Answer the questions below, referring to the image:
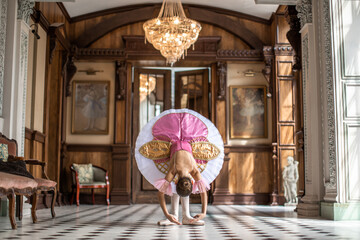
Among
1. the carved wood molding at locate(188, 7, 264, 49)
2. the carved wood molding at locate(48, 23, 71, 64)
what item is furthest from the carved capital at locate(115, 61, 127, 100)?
the carved wood molding at locate(188, 7, 264, 49)

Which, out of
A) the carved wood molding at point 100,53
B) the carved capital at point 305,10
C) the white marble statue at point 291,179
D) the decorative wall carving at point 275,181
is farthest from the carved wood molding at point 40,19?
the white marble statue at point 291,179

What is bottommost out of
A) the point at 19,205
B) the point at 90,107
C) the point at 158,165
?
the point at 19,205

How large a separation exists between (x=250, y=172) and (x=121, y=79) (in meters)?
3.85

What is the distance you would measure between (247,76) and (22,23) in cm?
608

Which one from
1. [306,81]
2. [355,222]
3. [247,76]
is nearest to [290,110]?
[247,76]

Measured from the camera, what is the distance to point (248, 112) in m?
11.6

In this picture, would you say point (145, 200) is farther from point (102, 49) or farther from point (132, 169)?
point (102, 49)

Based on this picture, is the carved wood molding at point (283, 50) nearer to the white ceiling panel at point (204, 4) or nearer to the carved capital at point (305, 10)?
the white ceiling panel at point (204, 4)

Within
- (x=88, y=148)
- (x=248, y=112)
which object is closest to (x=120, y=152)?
(x=88, y=148)

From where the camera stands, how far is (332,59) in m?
6.58

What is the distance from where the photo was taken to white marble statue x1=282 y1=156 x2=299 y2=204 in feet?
33.8

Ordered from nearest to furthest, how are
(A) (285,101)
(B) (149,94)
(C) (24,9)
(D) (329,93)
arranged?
(D) (329,93)
(C) (24,9)
(A) (285,101)
(B) (149,94)

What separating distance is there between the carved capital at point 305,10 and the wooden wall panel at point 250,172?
463 cm

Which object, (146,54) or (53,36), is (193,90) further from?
(53,36)
